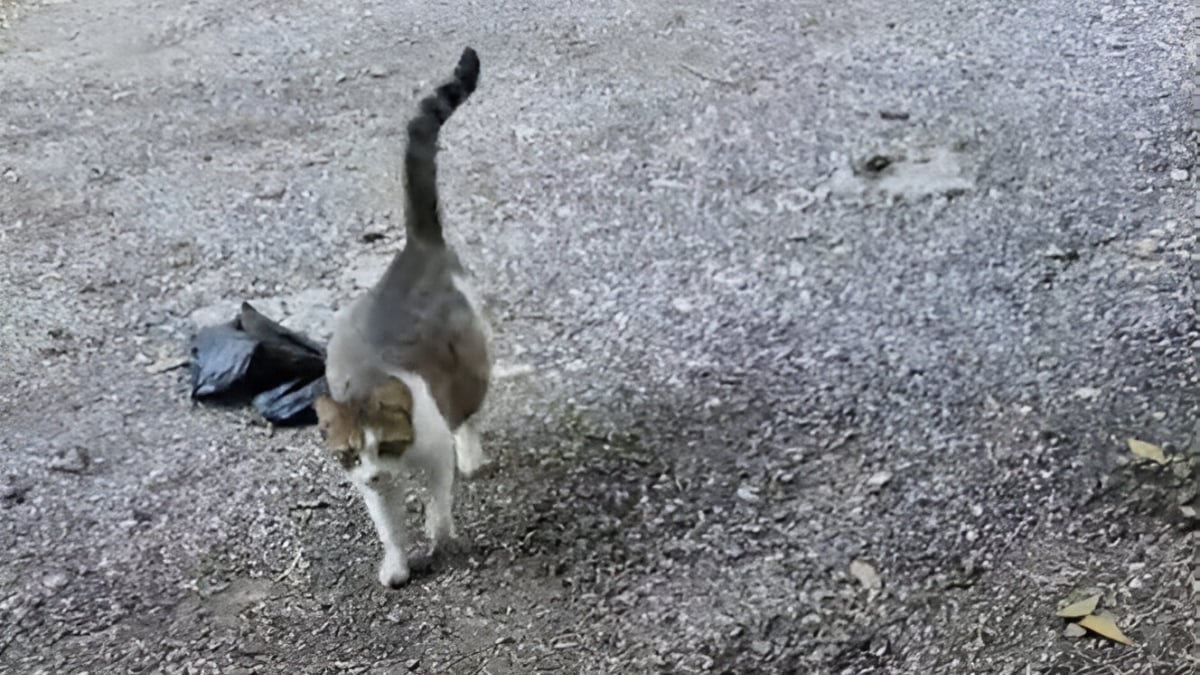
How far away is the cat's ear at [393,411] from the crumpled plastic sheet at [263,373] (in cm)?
85

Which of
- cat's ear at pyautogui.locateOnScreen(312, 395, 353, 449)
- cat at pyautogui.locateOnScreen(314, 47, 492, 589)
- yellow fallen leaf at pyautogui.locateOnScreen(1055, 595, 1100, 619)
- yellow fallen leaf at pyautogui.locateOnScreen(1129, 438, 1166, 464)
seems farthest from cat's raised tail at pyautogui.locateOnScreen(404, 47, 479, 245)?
yellow fallen leaf at pyautogui.locateOnScreen(1129, 438, 1166, 464)

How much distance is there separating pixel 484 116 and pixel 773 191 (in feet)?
3.93

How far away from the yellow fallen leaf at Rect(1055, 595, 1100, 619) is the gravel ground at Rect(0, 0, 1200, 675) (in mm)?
47

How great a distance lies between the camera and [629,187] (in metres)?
4.37

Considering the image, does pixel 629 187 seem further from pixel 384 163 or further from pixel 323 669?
pixel 323 669

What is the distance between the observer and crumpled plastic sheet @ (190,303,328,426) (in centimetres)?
348

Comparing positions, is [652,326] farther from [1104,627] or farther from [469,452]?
[1104,627]

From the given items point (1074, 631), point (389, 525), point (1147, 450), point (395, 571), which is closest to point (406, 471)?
point (389, 525)

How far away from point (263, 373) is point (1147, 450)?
92.5 inches

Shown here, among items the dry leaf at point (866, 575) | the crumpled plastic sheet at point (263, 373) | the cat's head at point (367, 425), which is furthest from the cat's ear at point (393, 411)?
the dry leaf at point (866, 575)

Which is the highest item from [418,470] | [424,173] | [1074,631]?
[424,173]

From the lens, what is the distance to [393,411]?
2648 mm

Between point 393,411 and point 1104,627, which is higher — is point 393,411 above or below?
above

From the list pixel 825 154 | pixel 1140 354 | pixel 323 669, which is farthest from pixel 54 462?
pixel 1140 354
